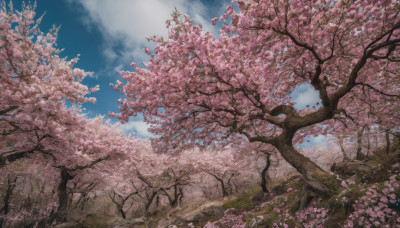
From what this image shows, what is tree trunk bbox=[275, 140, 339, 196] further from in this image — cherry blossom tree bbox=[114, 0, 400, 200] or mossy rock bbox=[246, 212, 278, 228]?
mossy rock bbox=[246, 212, 278, 228]

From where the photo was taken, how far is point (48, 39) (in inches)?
317

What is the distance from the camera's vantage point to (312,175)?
291 inches

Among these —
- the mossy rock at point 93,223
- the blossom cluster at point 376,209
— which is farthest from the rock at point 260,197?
the mossy rock at point 93,223

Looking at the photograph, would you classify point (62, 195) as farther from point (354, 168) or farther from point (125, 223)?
point (354, 168)

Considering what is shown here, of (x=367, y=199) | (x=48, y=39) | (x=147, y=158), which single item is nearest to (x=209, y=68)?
(x=367, y=199)

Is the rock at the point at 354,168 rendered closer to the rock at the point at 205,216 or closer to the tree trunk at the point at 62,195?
the rock at the point at 205,216

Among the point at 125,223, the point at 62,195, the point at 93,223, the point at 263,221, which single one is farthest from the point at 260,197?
the point at 93,223

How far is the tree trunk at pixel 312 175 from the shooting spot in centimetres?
690

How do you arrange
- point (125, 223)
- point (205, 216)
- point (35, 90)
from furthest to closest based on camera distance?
point (205, 216)
point (125, 223)
point (35, 90)

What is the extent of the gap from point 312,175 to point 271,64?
4419 millimetres

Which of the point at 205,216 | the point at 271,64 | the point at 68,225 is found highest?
the point at 271,64

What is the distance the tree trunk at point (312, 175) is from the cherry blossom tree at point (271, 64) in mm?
33

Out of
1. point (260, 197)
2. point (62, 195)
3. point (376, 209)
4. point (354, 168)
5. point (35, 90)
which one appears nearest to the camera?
point (376, 209)

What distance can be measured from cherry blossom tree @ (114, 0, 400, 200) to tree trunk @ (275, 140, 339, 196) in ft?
0.11
